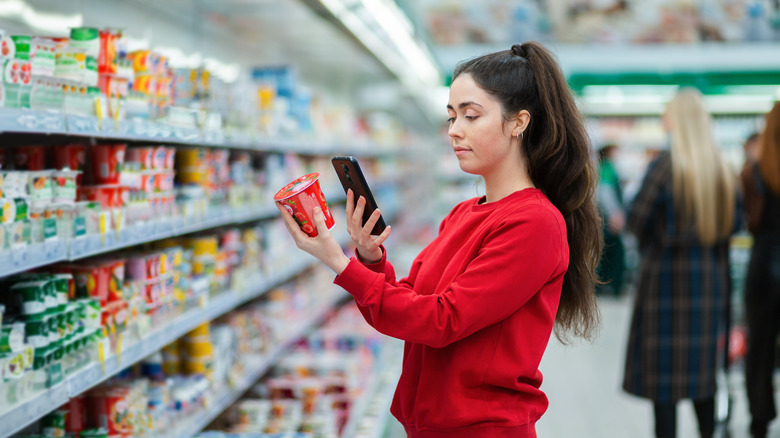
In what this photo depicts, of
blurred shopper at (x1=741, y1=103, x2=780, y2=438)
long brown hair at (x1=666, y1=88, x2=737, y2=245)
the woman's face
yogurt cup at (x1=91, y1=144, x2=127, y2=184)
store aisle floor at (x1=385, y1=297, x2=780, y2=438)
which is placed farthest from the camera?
store aisle floor at (x1=385, y1=297, x2=780, y2=438)

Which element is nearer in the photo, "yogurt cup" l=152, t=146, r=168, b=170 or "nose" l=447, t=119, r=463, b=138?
"nose" l=447, t=119, r=463, b=138

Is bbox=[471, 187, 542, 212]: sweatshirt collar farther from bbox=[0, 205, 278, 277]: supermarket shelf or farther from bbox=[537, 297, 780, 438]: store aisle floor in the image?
bbox=[537, 297, 780, 438]: store aisle floor

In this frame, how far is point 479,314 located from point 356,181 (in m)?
0.39

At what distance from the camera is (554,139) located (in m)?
1.64

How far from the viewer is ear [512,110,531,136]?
5.30 feet

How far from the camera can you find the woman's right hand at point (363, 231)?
1.61 metres

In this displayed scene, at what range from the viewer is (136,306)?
2139mm

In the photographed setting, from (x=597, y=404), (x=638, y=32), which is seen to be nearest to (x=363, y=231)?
(x=597, y=404)

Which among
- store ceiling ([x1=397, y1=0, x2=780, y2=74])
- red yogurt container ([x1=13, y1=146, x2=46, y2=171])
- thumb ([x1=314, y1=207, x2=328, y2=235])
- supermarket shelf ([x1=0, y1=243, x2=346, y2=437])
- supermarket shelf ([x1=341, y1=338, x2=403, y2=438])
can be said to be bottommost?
supermarket shelf ([x1=341, y1=338, x2=403, y2=438])

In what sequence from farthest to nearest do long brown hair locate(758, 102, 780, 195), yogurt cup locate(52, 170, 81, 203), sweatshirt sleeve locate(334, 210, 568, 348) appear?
long brown hair locate(758, 102, 780, 195)
yogurt cup locate(52, 170, 81, 203)
sweatshirt sleeve locate(334, 210, 568, 348)

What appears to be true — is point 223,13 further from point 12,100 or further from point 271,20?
point 12,100

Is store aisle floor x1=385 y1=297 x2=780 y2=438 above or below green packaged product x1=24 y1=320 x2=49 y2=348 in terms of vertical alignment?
below

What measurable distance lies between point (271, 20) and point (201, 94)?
151 centimetres

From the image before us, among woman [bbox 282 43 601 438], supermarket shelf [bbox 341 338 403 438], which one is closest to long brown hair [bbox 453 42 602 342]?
woman [bbox 282 43 601 438]
